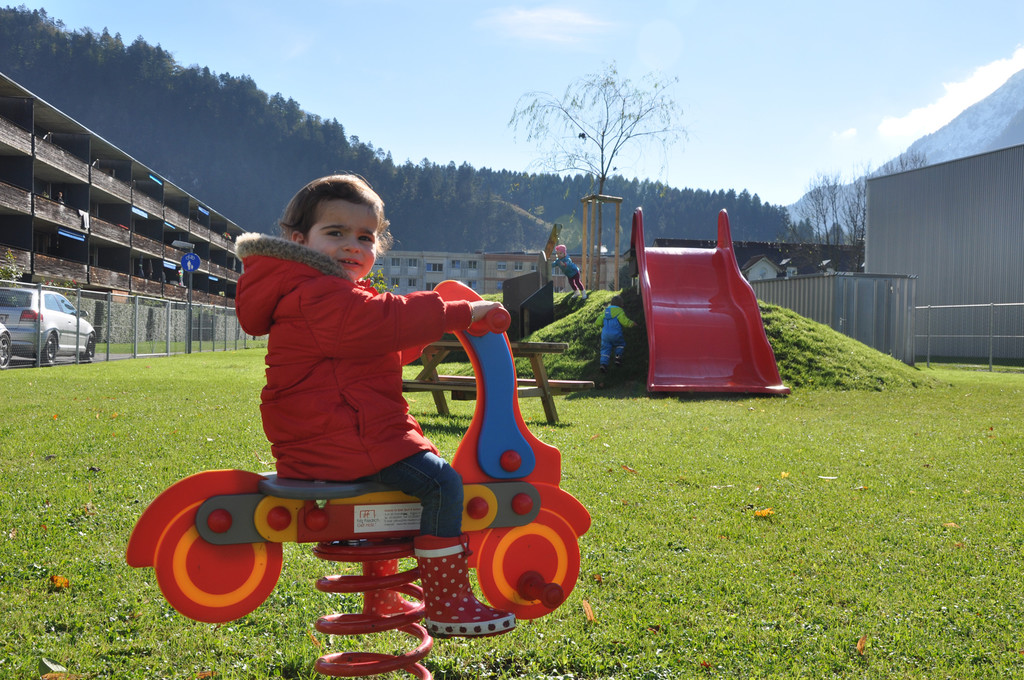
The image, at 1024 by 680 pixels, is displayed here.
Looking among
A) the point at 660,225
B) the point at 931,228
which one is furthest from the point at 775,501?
the point at 660,225

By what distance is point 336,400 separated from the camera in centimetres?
214

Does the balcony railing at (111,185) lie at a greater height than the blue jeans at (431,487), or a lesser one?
greater

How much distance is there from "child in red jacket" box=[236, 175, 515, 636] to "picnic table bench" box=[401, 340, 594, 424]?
5.25m

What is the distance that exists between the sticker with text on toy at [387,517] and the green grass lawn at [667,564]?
1.99ft

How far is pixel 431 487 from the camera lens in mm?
2184

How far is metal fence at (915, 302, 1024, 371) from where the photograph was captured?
94.9 ft

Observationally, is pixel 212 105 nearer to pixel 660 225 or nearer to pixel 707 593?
pixel 660 225

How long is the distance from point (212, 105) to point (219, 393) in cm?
15665

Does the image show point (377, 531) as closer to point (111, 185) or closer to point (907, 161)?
point (111, 185)

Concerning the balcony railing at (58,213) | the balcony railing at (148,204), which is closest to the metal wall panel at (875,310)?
the balcony railing at (58,213)

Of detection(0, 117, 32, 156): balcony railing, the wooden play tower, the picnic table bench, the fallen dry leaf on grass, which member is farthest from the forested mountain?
the fallen dry leaf on grass

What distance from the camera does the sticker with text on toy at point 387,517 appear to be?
220cm

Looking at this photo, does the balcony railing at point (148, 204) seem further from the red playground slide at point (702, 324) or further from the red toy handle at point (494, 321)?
the red toy handle at point (494, 321)

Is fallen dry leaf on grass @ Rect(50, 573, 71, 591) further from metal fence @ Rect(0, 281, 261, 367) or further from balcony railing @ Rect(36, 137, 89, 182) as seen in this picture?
balcony railing @ Rect(36, 137, 89, 182)
